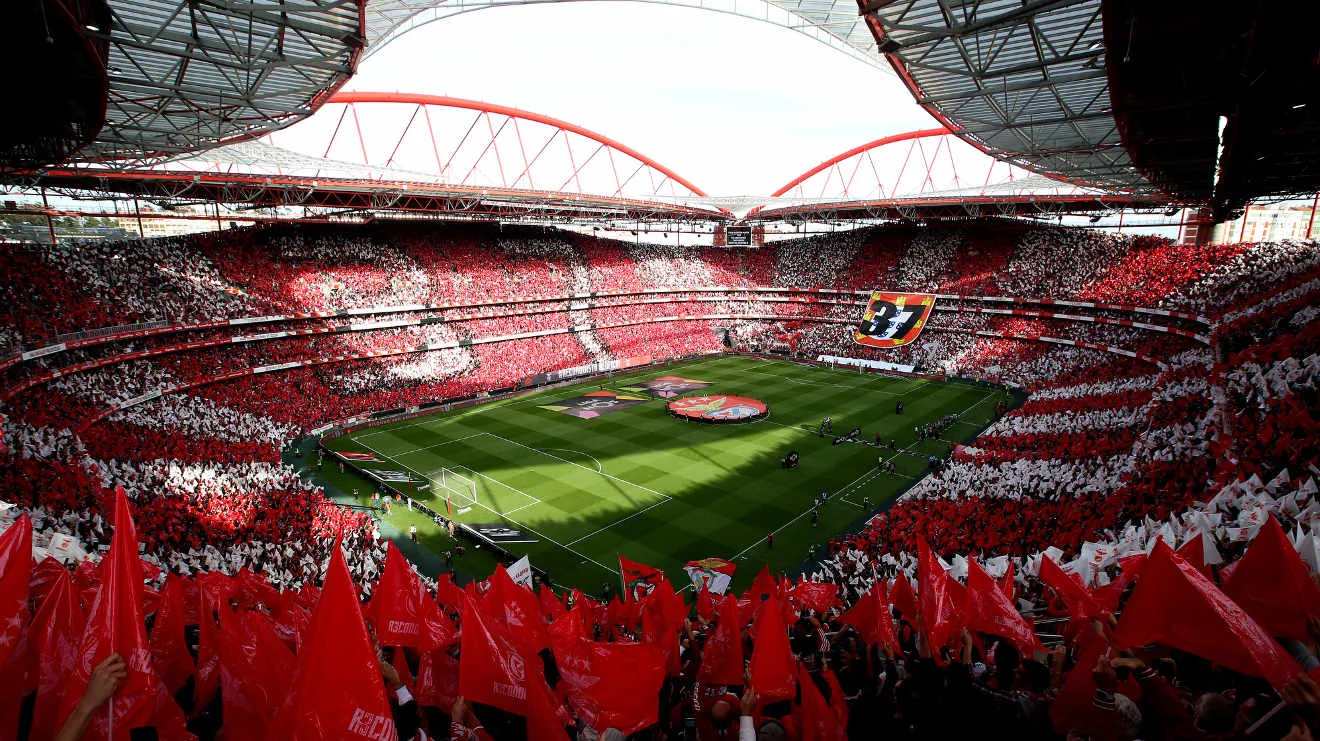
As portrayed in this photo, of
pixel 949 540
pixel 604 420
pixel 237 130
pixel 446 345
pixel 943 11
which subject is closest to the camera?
pixel 943 11

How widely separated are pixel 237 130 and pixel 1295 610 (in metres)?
24.6

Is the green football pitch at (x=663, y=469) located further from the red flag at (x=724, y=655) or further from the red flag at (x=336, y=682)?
the red flag at (x=336, y=682)

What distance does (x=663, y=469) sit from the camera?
28219 mm

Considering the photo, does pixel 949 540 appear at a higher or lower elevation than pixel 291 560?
higher

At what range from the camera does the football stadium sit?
15.0 feet

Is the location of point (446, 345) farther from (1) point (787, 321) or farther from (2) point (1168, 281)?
(2) point (1168, 281)

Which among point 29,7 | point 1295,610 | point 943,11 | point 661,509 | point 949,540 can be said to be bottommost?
point 661,509

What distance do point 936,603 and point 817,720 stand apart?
319cm

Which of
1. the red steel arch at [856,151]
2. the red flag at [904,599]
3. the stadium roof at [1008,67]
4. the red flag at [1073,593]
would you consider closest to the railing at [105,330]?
the stadium roof at [1008,67]

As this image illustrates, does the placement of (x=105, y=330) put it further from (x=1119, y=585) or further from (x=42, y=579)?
(x=1119, y=585)

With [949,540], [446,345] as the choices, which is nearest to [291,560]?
[949,540]

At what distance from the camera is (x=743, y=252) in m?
71.6

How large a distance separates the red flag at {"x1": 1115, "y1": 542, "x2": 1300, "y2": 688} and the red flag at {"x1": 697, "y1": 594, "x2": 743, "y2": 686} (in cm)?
314

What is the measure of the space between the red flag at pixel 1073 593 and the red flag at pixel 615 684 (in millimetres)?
4311
